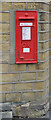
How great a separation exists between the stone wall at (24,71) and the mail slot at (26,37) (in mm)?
116

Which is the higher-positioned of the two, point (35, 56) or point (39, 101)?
point (35, 56)

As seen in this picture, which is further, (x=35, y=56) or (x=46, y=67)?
(x=46, y=67)

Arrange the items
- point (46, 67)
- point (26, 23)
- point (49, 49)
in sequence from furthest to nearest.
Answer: point (49, 49)
point (46, 67)
point (26, 23)

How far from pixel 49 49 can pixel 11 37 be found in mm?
1359

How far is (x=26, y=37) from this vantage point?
5867mm

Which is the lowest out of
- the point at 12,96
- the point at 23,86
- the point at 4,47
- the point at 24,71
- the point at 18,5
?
the point at 12,96

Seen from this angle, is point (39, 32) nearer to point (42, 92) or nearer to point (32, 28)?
point (32, 28)

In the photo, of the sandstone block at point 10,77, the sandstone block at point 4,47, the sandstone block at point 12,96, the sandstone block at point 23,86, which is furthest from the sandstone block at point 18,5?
the sandstone block at point 12,96

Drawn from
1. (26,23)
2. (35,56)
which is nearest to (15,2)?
(26,23)

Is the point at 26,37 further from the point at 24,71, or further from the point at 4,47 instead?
the point at 24,71

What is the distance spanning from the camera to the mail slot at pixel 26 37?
5.80 meters

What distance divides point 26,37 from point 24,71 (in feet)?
2.76

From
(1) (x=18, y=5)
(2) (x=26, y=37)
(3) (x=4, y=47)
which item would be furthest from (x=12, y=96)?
(1) (x=18, y=5)

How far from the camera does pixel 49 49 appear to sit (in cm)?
677
